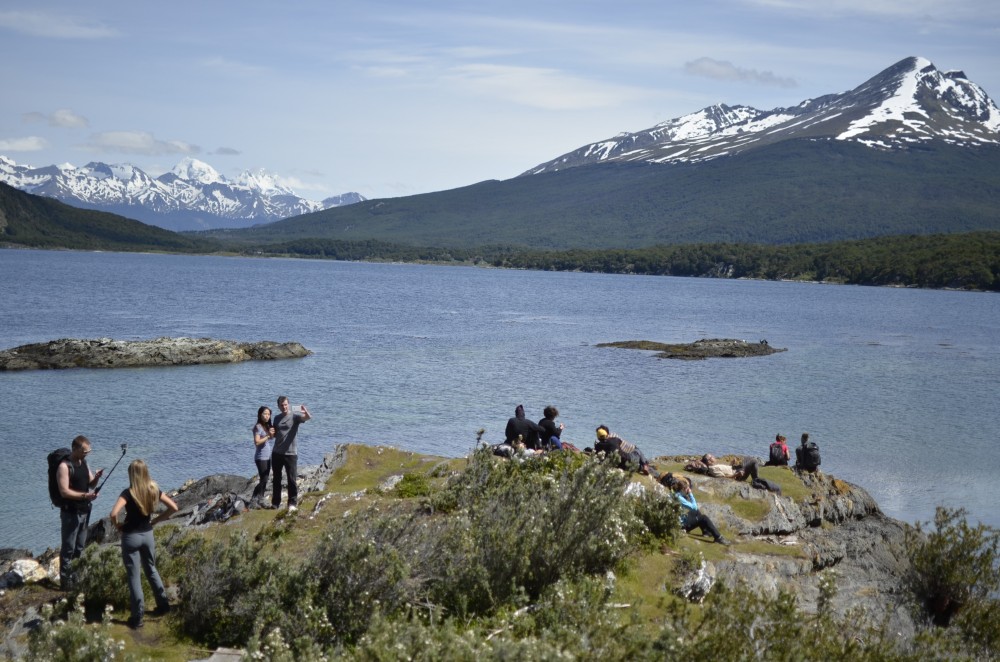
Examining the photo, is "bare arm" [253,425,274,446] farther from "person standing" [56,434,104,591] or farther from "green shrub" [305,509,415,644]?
"green shrub" [305,509,415,644]

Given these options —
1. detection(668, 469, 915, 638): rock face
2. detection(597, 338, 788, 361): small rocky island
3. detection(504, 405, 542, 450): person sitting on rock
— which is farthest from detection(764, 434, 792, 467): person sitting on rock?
detection(597, 338, 788, 361): small rocky island

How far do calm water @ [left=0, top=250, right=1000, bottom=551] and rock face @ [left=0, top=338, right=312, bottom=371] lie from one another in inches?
68.1

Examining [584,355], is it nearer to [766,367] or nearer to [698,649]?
[766,367]

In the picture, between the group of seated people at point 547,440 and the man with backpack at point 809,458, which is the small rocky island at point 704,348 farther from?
the group of seated people at point 547,440

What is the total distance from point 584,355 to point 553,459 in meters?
39.5

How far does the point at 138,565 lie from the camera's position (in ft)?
33.5

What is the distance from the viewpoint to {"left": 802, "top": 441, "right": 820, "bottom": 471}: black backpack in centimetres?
2081

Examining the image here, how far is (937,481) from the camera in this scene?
25.2 meters

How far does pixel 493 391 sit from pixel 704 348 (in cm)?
2414

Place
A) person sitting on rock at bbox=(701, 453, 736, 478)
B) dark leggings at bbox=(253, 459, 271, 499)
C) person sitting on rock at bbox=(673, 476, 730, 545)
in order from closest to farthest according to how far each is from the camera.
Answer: person sitting on rock at bbox=(673, 476, 730, 545), dark leggings at bbox=(253, 459, 271, 499), person sitting on rock at bbox=(701, 453, 736, 478)

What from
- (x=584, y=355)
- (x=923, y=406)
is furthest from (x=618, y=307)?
(x=923, y=406)

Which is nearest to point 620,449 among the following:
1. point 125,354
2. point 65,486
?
point 65,486

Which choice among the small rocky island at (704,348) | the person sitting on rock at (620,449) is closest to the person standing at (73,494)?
the person sitting on rock at (620,449)

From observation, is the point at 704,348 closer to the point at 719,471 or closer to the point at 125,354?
the point at 125,354
